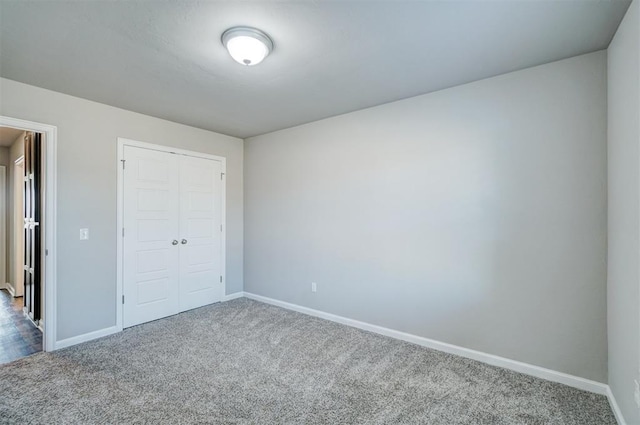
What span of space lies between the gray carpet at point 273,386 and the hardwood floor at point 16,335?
11.3 inches

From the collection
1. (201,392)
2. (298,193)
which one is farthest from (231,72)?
(201,392)

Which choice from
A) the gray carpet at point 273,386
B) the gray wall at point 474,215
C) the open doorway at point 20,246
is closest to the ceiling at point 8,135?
the open doorway at point 20,246

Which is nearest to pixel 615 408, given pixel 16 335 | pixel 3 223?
pixel 16 335

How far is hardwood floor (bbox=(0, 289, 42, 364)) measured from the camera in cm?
293

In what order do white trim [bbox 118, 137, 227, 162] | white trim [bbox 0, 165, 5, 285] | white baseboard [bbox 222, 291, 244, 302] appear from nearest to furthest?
white trim [bbox 118, 137, 227, 162], white baseboard [bbox 222, 291, 244, 302], white trim [bbox 0, 165, 5, 285]

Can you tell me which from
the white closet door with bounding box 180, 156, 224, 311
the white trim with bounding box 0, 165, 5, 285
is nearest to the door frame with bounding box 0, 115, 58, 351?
the white closet door with bounding box 180, 156, 224, 311

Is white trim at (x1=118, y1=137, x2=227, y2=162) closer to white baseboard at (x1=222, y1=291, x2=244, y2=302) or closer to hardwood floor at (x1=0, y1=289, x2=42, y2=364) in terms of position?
white baseboard at (x1=222, y1=291, x2=244, y2=302)

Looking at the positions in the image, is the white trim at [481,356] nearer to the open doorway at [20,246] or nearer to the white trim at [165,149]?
the white trim at [165,149]

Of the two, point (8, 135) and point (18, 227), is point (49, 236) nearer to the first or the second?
point (8, 135)

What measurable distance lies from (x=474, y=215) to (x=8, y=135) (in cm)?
630

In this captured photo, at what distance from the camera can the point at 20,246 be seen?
4.74 meters

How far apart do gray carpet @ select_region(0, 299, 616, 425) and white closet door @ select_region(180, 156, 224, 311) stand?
991mm

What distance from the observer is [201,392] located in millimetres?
2264

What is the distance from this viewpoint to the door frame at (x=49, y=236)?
9.68 ft
